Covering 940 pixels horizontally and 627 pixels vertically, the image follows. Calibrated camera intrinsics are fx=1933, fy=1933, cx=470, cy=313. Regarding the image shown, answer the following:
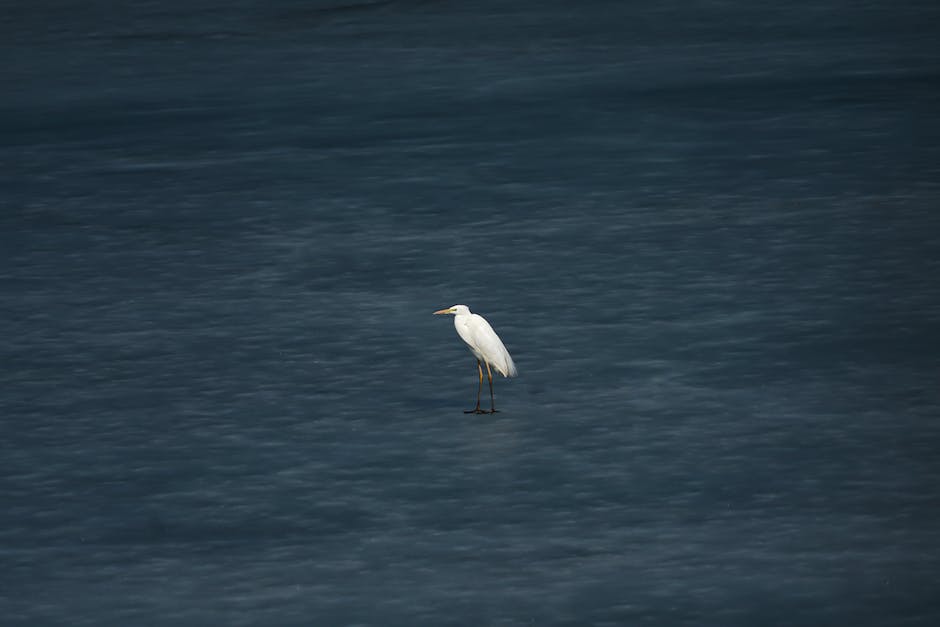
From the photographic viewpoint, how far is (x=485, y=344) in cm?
1906

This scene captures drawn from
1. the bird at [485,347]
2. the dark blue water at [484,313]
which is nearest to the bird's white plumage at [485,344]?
the bird at [485,347]

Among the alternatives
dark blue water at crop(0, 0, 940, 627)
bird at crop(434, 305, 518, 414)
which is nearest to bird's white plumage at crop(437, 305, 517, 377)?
bird at crop(434, 305, 518, 414)

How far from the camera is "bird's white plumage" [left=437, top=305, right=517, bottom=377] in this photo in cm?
1902

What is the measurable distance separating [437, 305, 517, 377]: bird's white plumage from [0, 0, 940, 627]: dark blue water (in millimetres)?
450

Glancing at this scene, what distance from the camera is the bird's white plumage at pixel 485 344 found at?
1902cm

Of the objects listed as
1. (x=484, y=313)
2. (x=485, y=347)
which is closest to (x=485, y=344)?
(x=485, y=347)

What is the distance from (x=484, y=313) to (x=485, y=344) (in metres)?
3.58

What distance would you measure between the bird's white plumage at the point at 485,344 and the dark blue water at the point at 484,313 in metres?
0.45

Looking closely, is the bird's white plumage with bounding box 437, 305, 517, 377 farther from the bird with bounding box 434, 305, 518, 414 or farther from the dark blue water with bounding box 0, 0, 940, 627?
the dark blue water with bounding box 0, 0, 940, 627

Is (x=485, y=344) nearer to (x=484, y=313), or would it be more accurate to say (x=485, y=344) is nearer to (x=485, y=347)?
(x=485, y=347)

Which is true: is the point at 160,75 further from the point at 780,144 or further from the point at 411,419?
the point at 411,419

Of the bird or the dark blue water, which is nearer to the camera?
the dark blue water

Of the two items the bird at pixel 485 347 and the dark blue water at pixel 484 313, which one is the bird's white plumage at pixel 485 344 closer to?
the bird at pixel 485 347

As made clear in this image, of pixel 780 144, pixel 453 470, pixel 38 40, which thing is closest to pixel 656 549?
pixel 453 470
